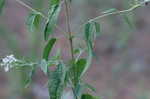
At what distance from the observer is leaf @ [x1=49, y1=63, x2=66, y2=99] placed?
1.76 metres

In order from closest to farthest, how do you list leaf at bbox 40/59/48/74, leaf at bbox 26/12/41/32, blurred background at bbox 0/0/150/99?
leaf at bbox 40/59/48/74 < leaf at bbox 26/12/41/32 < blurred background at bbox 0/0/150/99

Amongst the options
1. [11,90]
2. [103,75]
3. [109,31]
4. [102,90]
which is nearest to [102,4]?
[109,31]

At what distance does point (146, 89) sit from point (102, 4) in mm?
1533

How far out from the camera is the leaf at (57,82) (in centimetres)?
176

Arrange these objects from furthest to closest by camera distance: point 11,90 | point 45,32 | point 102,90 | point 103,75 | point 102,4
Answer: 1. point 102,4
2. point 103,75
3. point 102,90
4. point 11,90
5. point 45,32

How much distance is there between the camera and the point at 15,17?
7.76m

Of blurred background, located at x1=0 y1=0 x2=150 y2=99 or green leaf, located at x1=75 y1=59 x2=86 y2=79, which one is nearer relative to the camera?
green leaf, located at x1=75 y1=59 x2=86 y2=79

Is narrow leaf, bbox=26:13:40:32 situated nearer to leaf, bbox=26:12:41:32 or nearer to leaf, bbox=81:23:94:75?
leaf, bbox=26:12:41:32

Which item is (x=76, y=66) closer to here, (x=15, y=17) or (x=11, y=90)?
(x=11, y=90)

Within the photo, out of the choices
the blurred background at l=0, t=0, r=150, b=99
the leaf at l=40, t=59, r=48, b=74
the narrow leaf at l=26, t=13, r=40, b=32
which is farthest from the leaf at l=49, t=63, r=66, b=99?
the blurred background at l=0, t=0, r=150, b=99

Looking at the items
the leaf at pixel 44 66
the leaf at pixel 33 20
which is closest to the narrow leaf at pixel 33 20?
the leaf at pixel 33 20

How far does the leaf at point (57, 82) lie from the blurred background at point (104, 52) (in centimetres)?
308

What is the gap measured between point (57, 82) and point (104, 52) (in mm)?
5046

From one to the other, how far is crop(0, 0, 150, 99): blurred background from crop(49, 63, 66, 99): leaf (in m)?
3.08
